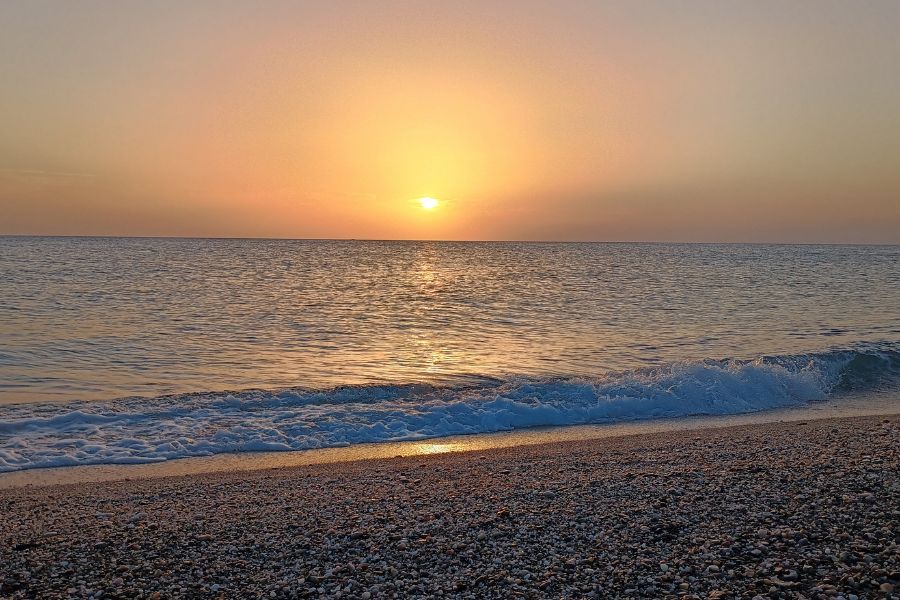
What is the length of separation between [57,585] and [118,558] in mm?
553

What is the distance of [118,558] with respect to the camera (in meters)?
5.55

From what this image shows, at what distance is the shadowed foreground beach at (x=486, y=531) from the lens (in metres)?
4.93

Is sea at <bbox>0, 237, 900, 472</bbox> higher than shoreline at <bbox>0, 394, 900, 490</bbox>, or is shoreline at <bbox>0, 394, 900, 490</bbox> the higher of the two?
sea at <bbox>0, 237, 900, 472</bbox>

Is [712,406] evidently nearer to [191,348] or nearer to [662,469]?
[662,469]

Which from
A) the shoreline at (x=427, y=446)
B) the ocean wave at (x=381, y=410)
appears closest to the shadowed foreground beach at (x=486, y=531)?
the shoreline at (x=427, y=446)

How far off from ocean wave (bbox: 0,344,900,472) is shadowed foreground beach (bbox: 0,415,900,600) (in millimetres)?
2172

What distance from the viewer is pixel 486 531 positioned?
5984 mm

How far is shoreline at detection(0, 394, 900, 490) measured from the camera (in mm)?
9352

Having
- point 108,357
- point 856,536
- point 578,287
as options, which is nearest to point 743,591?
point 856,536

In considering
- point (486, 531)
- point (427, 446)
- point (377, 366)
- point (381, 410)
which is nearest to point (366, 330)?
point (377, 366)

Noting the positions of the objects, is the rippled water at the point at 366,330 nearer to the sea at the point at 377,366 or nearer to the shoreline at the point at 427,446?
the sea at the point at 377,366

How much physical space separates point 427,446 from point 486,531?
206 inches

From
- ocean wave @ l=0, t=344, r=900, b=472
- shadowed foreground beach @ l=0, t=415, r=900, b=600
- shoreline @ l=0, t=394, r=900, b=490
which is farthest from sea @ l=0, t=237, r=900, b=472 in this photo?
shadowed foreground beach @ l=0, t=415, r=900, b=600

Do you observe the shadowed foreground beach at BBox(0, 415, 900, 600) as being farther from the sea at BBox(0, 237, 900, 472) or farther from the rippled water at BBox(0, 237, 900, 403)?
the rippled water at BBox(0, 237, 900, 403)
